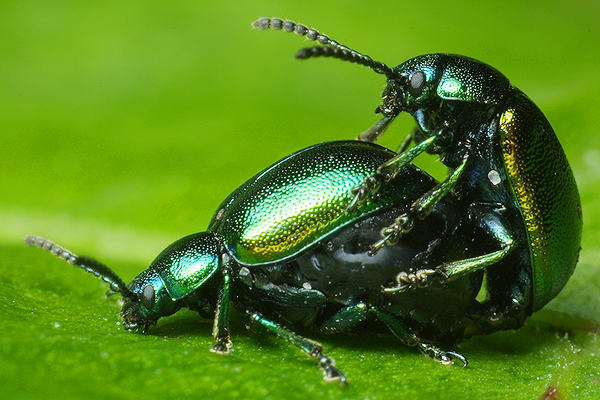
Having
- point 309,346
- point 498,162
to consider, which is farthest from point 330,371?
point 498,162

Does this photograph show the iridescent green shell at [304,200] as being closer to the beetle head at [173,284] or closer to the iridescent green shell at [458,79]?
the beetle head at [173,284]

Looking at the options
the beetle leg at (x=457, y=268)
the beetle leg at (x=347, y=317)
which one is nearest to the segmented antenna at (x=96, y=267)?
the beetle leg at (x=347, y=317)

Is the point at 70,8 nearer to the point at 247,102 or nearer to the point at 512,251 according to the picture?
the point at 247,102

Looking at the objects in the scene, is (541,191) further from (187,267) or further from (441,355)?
(187,267)

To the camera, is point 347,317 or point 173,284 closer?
point 347,317

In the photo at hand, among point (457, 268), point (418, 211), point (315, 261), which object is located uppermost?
point (418, 211)

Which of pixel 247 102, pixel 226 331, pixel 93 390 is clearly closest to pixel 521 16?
pixel 247 102
